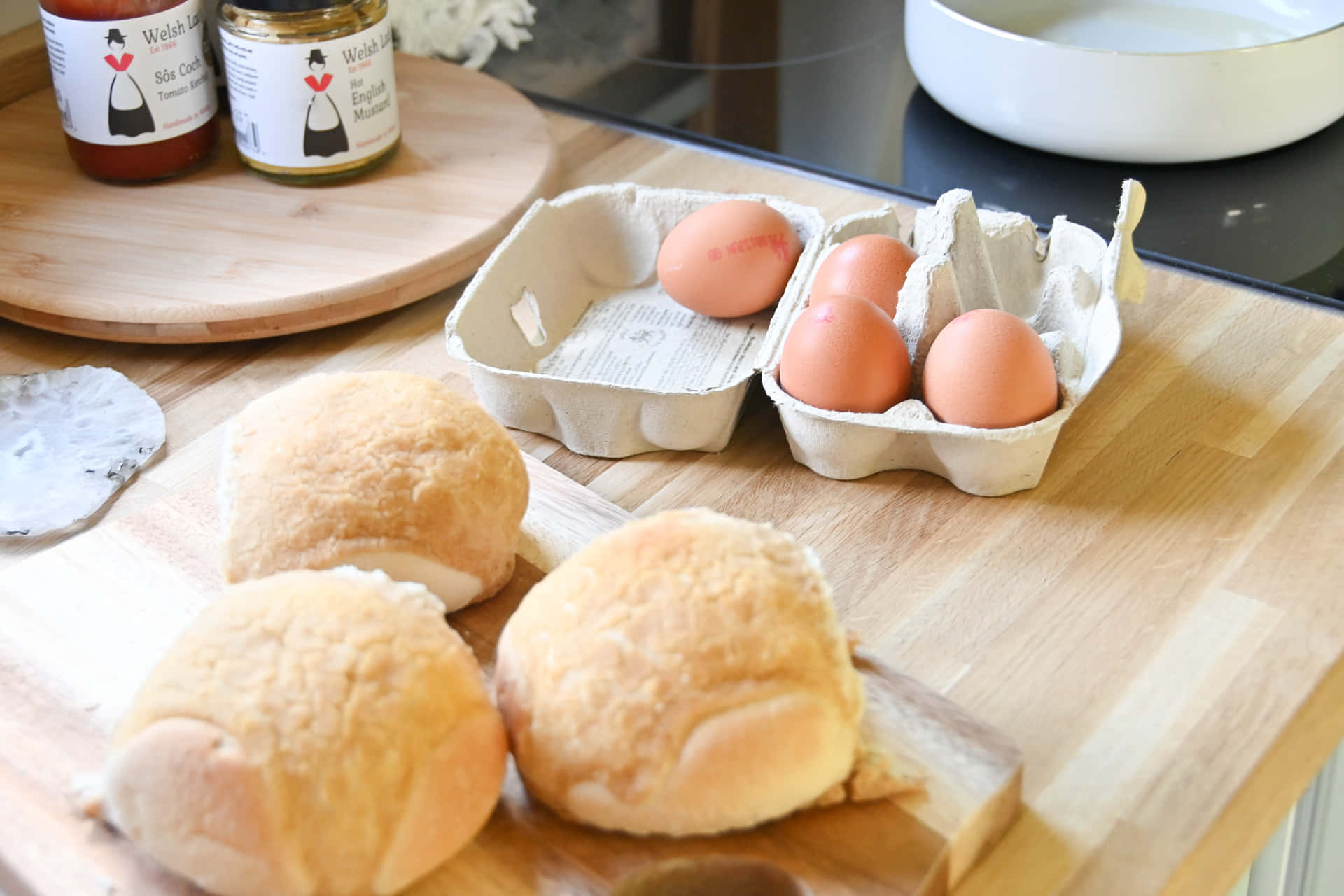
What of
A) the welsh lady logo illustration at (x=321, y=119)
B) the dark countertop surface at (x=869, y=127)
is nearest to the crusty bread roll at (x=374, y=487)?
the welsh lady logo illustration at (x=321, y=119)

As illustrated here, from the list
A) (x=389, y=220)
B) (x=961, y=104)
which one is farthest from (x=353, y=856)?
(x=961, y=104)

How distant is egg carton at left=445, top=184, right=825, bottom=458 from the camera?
910mm

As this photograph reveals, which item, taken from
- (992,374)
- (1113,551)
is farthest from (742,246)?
(1113,551)

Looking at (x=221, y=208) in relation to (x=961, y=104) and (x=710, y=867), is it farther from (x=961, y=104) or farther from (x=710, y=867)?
(x=710, y=867)

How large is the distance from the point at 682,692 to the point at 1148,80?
32.6 inches

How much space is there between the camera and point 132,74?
3.57ft

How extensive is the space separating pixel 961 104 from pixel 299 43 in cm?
64

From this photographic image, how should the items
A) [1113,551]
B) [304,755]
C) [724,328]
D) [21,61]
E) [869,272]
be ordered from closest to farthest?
1. [304,755]
2. [1113,551]
3. [869,272]
4. [724,328]
5. [21,61]

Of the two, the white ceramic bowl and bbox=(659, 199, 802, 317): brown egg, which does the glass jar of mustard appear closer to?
bbox=(659, 199, 802, 317): brown egg

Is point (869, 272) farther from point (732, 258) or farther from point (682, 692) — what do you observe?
point (682, 692)

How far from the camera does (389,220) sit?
1.15 m

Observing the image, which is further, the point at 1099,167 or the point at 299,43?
the point at 1099,167

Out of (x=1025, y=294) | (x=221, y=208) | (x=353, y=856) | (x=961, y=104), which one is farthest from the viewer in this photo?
(x=961, y=104)

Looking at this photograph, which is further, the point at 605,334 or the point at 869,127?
the point at 869,127
